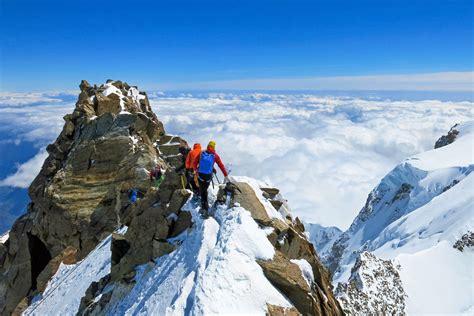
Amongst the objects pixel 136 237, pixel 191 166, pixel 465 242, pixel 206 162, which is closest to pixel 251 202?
pixel 206 162

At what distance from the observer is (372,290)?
3900 cm

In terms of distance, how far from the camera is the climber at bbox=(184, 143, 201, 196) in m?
18.6

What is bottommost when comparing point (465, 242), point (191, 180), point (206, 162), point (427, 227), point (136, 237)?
point (427, 227)

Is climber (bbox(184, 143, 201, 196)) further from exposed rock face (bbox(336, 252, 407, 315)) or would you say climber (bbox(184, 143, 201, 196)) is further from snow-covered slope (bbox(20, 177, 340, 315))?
exposed rock face (bbox(336, 252, 407, 315))

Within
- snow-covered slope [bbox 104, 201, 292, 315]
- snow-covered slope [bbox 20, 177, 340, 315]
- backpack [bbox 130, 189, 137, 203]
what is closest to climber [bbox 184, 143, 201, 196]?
snow-covered slope [bbox 20, 177, 340, 315]

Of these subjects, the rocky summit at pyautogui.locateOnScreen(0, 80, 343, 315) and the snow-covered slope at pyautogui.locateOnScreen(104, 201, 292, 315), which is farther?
the rocky summit at pyautogui.locateOnScreen(0, 80, 343, 315)

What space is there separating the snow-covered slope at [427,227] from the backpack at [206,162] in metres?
36.6

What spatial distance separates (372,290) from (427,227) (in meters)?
50.5

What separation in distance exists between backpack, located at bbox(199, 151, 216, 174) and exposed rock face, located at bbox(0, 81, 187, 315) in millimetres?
17073

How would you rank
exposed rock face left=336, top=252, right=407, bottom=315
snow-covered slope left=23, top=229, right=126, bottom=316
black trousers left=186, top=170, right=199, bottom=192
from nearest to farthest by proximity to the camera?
black trousers left=186, top=170, right=199, bottom=192 < snow-covered slope left=23, top=229, right=126, bottom=316 < exposed rock face left=336, top=252, right=407, bottom=315

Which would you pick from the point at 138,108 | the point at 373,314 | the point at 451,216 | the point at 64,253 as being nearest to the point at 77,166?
the point at 64,253

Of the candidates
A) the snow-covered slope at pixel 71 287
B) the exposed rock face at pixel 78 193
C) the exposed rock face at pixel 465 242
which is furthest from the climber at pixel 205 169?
the exposed rock face at pixel 465 242

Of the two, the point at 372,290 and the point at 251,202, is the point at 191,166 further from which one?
the point at 372,290

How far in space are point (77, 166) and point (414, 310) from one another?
130ft
